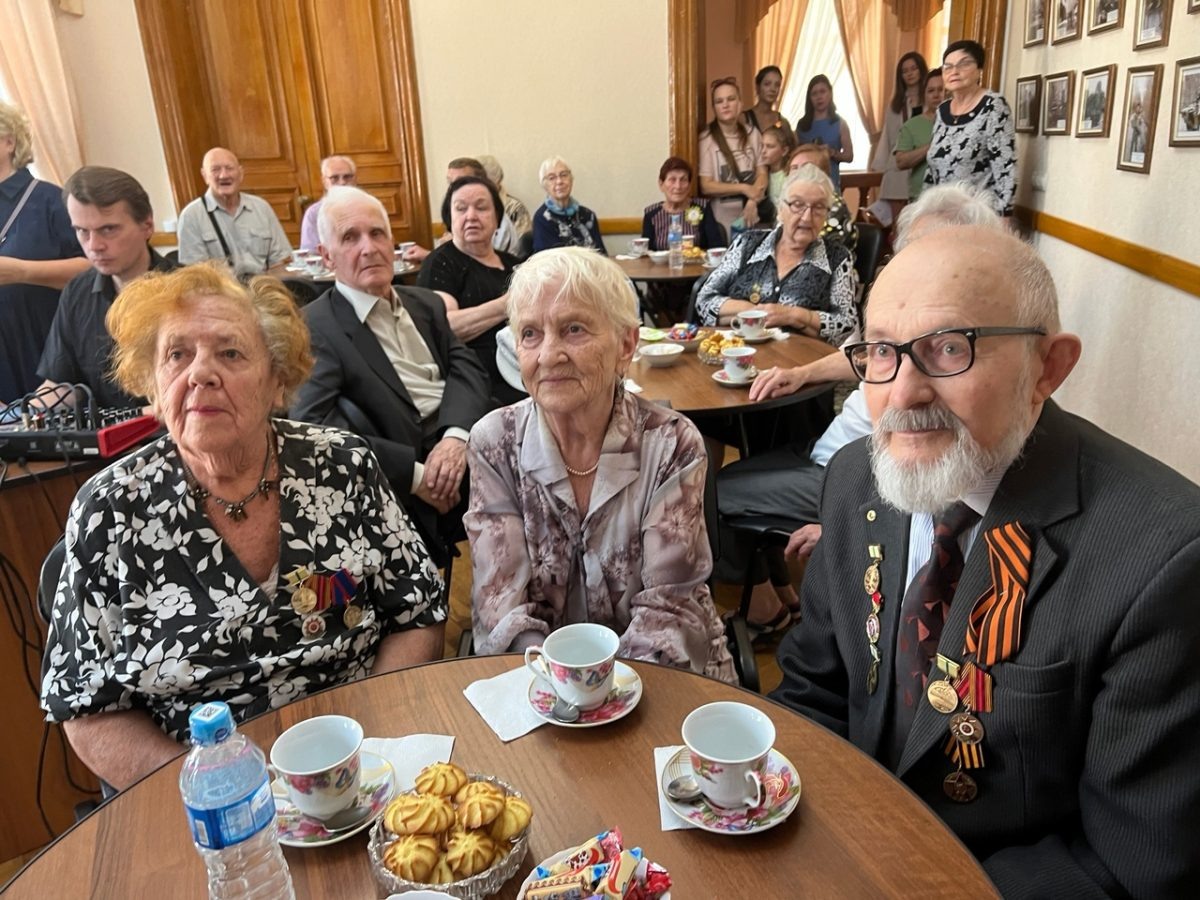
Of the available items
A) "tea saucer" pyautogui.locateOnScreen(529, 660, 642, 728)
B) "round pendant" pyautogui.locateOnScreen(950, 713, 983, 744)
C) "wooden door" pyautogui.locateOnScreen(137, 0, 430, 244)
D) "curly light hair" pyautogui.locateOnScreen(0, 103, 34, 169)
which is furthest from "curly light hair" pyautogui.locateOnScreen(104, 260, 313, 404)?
"wooden door" pyautogui.locateOnScreen(137, 0, 430, 244)

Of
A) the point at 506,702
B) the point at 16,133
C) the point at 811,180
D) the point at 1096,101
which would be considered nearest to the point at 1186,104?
the point at 1096,101

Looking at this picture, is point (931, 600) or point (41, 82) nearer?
point (931, 600)

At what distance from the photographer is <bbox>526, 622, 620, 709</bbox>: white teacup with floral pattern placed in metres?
1.17

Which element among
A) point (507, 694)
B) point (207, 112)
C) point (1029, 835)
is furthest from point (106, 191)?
point (207, 112)

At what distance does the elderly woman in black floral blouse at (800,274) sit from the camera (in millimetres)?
3520

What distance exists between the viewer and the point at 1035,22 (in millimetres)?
5113

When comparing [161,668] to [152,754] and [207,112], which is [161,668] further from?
[207,112]

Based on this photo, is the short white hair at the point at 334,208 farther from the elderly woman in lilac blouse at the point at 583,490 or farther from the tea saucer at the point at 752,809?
the tea saucer at the point at 752,809

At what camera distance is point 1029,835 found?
1.12 m

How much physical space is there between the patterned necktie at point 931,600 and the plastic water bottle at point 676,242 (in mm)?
4195

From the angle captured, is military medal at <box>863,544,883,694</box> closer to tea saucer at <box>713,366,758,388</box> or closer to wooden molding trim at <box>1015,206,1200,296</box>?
tea saucer at <box>713,366,758,388</box>

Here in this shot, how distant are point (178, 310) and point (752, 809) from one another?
1293 millimetres

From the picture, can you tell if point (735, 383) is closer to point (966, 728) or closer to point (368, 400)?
point (368, 400)

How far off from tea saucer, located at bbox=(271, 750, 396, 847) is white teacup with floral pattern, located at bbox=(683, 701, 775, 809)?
0.39 metres
